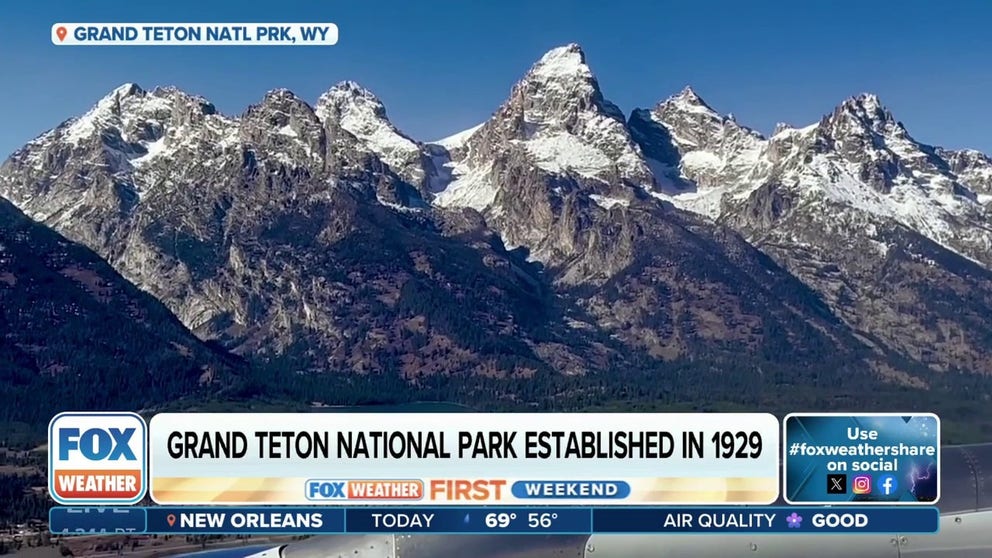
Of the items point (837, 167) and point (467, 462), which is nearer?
point (467, 462)

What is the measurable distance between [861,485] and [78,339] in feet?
64.7

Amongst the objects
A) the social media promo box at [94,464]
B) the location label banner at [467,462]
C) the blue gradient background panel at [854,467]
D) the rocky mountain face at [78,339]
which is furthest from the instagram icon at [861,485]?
the rocky mountain face at [78,339]

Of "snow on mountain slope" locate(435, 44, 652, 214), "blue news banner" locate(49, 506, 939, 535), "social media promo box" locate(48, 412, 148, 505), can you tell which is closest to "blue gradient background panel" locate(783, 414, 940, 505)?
"blue news banner" locate(49, 506, 939, 535)

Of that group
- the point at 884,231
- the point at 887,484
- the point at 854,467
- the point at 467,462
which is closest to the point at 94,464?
the point at 467,462

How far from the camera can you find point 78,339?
2700cm

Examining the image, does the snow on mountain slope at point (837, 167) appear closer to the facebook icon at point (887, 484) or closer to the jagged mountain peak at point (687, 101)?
the jagged mountain peak at point (687, 101)

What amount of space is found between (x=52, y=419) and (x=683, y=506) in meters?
8.78

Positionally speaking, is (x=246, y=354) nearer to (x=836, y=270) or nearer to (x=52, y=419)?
(x=52, y=419)

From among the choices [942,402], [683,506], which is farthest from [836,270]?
[683,506]

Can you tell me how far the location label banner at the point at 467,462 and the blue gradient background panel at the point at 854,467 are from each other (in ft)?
0.92

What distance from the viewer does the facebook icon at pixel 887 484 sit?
14.6 m

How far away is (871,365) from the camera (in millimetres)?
21938

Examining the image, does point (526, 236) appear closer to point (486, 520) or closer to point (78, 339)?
point (78, 339)

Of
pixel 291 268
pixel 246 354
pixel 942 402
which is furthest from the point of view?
pixel 291 268
